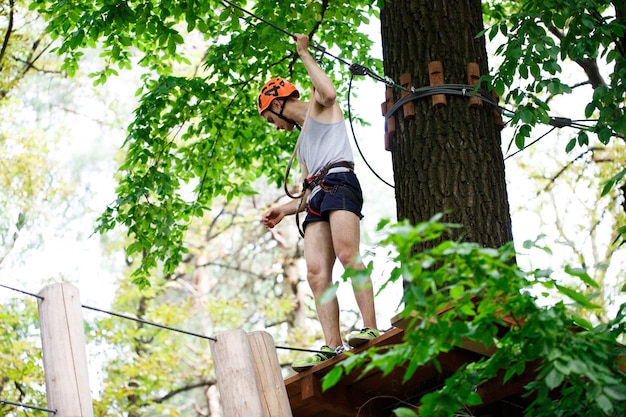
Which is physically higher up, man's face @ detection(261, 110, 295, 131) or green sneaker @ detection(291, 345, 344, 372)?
man's face @ detection(261, 110, 295, 131)

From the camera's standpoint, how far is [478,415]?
4.94 meters

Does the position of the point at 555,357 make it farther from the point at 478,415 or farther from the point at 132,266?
the point at 132,266

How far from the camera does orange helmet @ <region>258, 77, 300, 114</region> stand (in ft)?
16.4

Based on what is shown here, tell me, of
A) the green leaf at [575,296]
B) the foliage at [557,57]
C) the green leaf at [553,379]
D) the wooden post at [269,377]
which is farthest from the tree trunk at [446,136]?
the green leaf at [553,379]

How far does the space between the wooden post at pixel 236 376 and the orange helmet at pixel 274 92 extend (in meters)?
1.45

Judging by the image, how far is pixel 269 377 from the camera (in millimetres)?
4125

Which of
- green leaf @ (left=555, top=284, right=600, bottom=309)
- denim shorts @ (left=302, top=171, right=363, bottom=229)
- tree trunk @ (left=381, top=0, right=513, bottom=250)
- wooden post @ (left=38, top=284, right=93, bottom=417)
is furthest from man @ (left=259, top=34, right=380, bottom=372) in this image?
green leaf @ (left=555, top=284, right=600, bottom=309)

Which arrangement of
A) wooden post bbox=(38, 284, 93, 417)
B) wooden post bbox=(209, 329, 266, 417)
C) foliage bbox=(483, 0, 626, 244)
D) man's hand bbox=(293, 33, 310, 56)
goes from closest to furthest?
wooden post bbox=(38, 284, 93, 417) < wooden post bbox=(209, 329, 266, 417) < man's hand bbox=(293, 33, 310, 56) < foliage bbox=(483, 0, 626, 244)

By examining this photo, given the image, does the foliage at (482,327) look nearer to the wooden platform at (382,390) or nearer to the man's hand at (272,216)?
the wooden platform at (382,390)

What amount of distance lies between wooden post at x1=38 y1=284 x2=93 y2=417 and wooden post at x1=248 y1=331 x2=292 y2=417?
87 centimetres

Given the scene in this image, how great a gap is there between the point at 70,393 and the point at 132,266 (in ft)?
40.9

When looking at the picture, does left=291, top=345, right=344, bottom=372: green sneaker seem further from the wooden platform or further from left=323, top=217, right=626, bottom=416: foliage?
left=323, top=217, right=626, bottom=416: foliage

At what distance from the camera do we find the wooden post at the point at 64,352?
3.41 metres

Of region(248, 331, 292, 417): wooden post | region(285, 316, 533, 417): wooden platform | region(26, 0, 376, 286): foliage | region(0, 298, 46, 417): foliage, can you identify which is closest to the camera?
region(248, 331, 292, 417): wooden post
